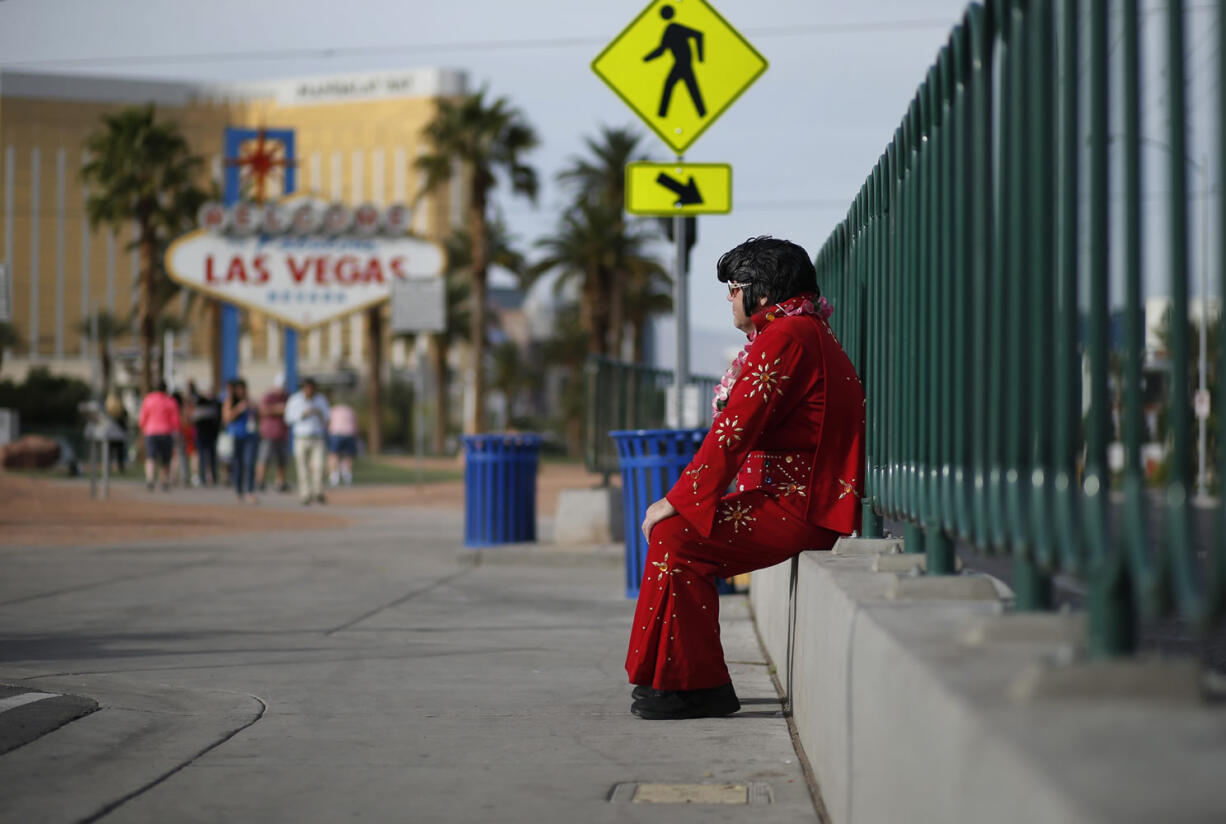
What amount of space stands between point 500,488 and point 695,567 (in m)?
8.01

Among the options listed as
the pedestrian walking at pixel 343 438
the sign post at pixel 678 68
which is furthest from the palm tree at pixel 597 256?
the sign post at pixel 678 68

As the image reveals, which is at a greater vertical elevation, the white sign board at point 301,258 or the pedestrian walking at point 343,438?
the white sign board at point 301,258

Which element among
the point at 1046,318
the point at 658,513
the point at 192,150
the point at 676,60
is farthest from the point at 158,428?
the point at 192,150

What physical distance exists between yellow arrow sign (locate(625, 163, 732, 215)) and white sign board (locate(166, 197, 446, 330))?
2594cm

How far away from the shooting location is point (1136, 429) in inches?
94.4

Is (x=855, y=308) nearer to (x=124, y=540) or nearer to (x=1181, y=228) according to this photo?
(x=1181, y=228)

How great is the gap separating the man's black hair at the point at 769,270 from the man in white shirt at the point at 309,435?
17.7m

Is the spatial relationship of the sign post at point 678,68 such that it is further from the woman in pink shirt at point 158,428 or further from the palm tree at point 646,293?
the palm tree at point 646,293

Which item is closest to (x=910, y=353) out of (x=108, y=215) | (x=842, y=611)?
(x=842, y=611)

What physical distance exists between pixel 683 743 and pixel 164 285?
58917 millimetres

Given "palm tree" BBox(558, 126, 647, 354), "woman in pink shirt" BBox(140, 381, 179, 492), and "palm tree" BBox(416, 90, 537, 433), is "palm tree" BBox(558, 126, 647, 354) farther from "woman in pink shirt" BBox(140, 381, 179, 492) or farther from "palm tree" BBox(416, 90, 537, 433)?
"woman in pink shirt" BBox(140, 381, 179, 492)

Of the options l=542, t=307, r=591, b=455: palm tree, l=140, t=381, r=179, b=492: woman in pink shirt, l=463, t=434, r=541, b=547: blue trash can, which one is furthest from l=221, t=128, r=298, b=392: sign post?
l=542, t=307, r=591, b=455: palm tree

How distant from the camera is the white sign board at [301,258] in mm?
36438

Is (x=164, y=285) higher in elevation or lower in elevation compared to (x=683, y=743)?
higher
